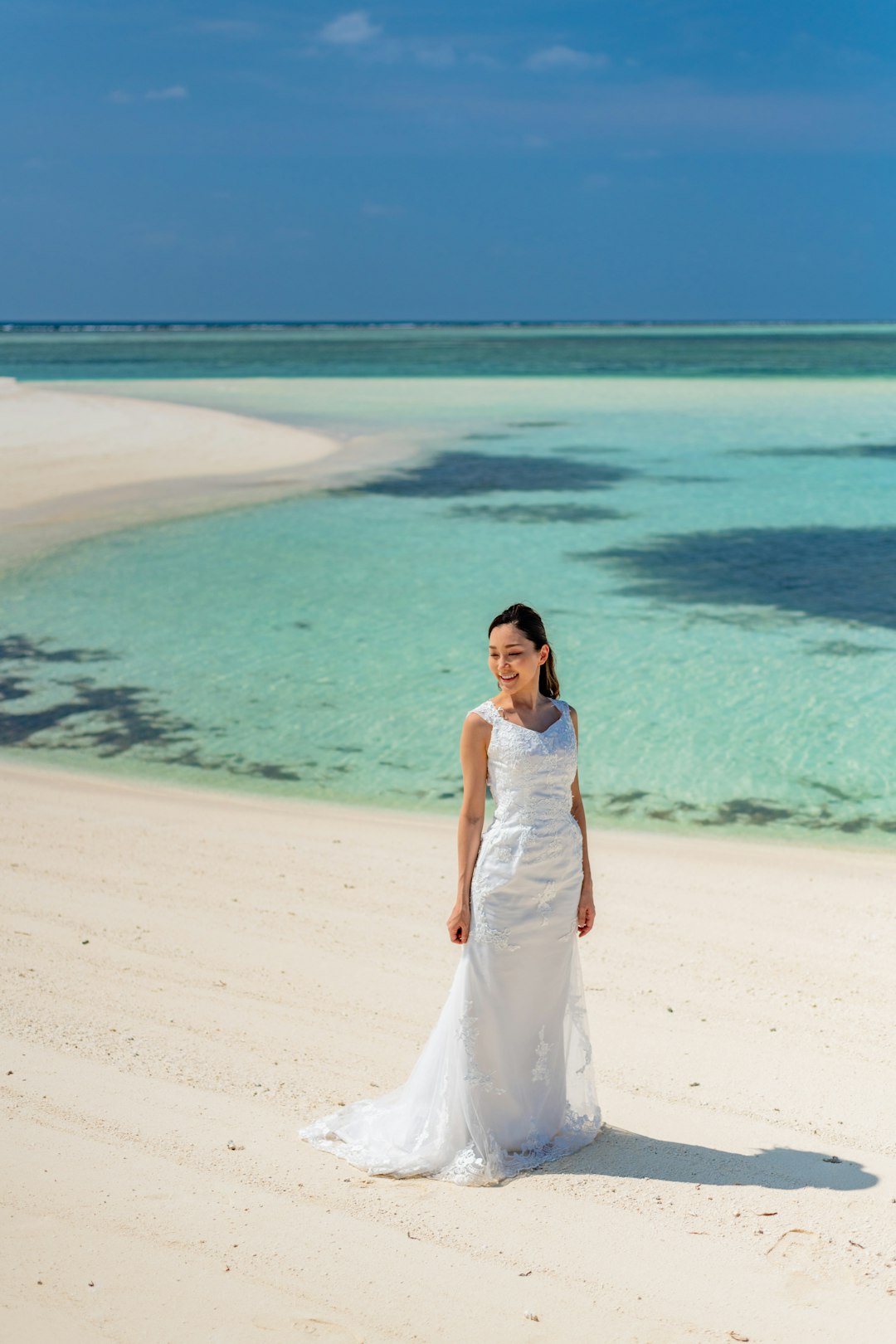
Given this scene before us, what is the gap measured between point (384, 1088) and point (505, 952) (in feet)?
3.29

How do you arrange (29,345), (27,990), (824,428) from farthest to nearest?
1. (29,345)
2. (824,428)
3. (27,990)

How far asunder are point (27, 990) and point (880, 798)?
21.4 ft

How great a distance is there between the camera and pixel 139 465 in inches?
1051

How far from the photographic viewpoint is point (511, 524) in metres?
21.3

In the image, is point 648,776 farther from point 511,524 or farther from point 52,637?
point 511,524

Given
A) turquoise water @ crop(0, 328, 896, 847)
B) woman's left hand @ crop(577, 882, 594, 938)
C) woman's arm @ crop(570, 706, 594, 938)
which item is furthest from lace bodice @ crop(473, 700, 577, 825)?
turquoise water @ crop(0, 328, 896, 847)

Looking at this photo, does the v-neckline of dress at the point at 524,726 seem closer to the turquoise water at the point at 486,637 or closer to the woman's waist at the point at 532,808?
the woman's waist at the point at 532,808

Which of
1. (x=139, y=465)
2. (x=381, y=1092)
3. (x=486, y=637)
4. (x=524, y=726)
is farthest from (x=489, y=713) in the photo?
(x=139, y=465)

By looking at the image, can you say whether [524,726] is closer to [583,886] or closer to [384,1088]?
[583,886]

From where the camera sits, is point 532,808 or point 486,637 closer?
point 532,808

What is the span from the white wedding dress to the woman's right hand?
3cm

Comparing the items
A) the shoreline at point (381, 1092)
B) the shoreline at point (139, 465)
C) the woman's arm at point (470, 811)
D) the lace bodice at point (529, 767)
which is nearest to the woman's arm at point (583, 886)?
the lace bodice at point (529, 767)

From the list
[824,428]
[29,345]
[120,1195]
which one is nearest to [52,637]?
[120,1195]

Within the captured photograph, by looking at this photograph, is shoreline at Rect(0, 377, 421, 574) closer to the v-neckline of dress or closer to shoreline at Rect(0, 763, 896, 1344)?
shoreline at Rect(0, 763, 896, 1344)
